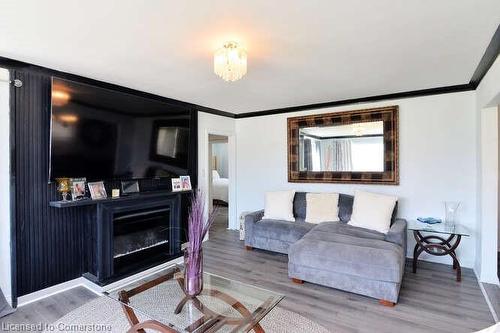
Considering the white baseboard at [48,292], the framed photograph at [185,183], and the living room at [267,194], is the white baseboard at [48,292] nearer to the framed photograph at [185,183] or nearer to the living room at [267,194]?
the living room at [267,194]

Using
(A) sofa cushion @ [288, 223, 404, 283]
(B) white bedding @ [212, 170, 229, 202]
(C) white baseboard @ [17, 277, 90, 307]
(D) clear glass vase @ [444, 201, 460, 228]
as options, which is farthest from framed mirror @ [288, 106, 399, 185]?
(B) white bedding @ [212, 170, 229, 202]

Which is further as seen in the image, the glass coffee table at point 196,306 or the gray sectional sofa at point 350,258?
the gray sectional sofa at point 350,258

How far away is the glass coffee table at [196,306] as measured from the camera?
1.78 m

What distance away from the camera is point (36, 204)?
2.77 metres

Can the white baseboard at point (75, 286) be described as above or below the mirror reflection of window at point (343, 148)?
below

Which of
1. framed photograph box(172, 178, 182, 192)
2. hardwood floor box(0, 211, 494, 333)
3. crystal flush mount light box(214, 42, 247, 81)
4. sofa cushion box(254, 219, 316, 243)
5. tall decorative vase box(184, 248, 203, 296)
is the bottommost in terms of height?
hardwood floor box(0, 211, 494, 333)

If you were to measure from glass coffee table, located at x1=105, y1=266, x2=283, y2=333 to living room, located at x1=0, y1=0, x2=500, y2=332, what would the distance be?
0.6 inches

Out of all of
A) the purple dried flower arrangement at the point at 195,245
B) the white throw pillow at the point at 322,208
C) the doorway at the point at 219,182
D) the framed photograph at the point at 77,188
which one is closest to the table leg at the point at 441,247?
the white throw pillow at the point at 322,208

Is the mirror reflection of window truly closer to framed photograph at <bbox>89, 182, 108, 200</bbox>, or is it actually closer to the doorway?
the doorway

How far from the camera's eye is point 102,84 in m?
3.26

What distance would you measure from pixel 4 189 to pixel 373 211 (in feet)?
13.2

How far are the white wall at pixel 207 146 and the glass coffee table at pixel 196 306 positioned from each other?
2.54 meters

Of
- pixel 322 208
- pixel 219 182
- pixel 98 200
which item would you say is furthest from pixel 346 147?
pixel 219 182

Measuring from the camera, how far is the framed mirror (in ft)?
13.1
